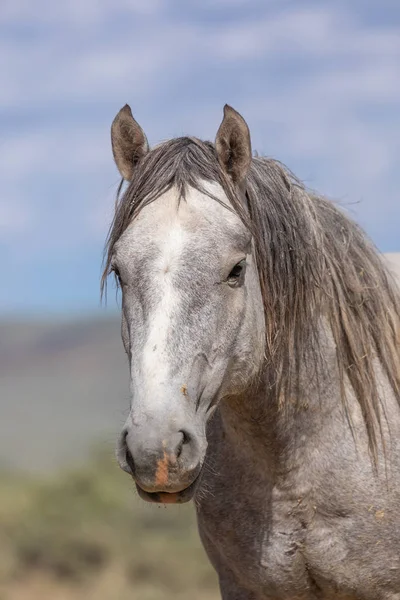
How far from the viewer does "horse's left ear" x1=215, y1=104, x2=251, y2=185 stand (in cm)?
366

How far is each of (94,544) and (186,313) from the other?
9.51 m

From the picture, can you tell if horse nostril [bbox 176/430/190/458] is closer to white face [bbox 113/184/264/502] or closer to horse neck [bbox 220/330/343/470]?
white face [bbox 113/184/264/502]

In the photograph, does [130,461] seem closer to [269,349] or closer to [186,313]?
[186,313]

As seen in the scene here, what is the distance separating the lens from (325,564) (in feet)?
12.8

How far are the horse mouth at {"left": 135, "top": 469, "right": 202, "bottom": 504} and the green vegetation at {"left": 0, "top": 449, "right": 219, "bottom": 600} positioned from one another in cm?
666

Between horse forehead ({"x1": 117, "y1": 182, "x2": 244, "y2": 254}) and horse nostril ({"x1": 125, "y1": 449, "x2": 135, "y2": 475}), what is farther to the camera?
horse forehead ({"x1": 117, "y1": 182, "x2": 244, "y2": 254})

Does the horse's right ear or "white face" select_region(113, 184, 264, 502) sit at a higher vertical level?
the horse's right ear

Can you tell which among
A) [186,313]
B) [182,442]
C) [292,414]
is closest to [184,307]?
[186,313]

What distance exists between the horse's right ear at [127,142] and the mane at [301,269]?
0.35 ft

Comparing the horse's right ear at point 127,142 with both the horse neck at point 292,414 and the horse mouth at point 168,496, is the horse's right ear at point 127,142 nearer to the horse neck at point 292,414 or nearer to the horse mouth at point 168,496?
the horse neck at point 292,414

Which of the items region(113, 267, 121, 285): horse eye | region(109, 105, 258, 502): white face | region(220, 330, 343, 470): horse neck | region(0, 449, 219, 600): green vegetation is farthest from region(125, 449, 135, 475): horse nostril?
region(0, 449, 219, 600): green vegetation

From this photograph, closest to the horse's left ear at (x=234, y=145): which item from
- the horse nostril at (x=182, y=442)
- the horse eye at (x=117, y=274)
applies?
the horse eye at (x=117, y=274)

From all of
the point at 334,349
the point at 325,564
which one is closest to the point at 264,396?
the point at 334,349

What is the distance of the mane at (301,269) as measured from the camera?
3.71 m
